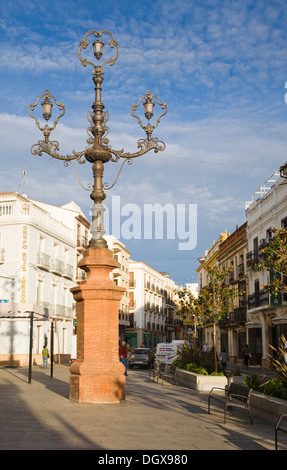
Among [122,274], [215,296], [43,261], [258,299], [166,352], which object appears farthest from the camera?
[122,274]

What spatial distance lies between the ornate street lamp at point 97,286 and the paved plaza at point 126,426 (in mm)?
516

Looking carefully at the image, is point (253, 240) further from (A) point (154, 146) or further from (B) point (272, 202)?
(A) point (154, 146)

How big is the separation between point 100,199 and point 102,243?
107cm

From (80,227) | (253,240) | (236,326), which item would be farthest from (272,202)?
(80,227)

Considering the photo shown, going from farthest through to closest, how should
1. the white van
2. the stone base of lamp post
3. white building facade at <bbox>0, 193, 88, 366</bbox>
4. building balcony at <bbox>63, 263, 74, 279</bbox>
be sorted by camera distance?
building balcony at <bbox>63, 263, 74, 279</bbox>
white building facade at <bbox>0, 193, 88, 366</bbox>
the white van
the stone base of lamp post

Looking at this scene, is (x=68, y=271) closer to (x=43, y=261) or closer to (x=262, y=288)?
(x=43, y=261)

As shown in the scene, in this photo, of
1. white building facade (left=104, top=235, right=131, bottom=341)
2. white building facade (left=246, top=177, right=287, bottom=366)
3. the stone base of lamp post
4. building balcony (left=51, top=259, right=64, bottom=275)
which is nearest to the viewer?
the stone base of lamp post

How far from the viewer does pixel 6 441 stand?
303 inches

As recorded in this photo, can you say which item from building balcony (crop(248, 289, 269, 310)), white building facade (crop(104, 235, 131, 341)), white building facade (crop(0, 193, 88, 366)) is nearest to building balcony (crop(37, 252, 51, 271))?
white building facade (crop(0, 193, 88, 366))

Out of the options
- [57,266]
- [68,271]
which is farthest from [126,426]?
[68,271]

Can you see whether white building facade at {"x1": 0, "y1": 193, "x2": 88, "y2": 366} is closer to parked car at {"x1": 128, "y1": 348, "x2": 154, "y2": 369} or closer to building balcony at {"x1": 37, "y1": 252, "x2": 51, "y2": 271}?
building balcony at {"x1": 37, "y1": 252, "x2": 51, "y2": 271}

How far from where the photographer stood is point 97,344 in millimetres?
12211

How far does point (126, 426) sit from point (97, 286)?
3.92 m

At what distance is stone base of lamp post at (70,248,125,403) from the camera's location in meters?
12.0
